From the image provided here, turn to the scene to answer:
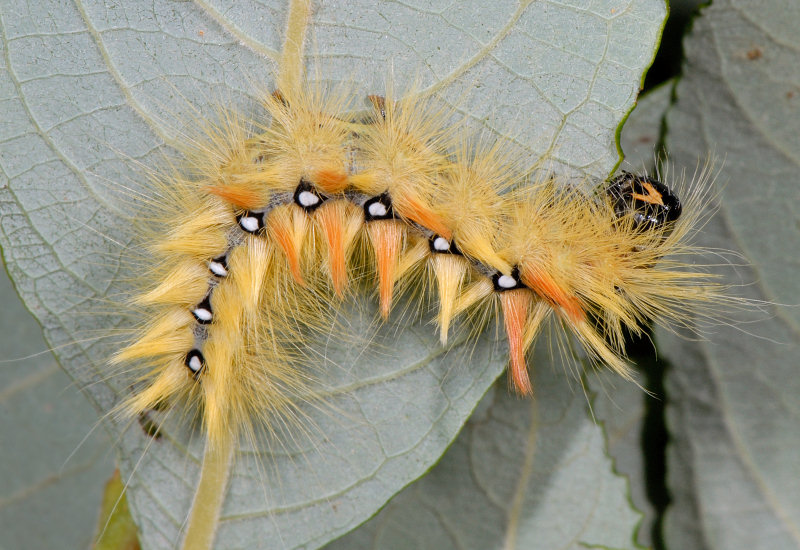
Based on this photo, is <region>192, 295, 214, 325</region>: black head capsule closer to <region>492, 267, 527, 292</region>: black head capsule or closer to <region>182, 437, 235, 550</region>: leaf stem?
<region>182, 437, 235, 550</region>: leaf stem

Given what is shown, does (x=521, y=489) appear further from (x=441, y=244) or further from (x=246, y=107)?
(x=246, y=107)

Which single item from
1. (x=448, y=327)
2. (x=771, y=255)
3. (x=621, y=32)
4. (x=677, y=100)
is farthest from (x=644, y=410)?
(x=621, y=32)

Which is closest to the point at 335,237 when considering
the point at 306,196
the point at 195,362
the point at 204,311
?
the point at 306,196

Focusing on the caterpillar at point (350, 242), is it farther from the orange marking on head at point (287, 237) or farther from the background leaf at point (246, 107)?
the background leaf at point (246, 107)

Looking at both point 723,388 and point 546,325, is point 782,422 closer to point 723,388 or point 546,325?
point 723,388

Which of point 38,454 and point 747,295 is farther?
point 38,454

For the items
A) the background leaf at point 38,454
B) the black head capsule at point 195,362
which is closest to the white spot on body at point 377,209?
the black head capsule at point 195,362
